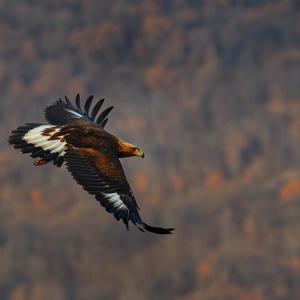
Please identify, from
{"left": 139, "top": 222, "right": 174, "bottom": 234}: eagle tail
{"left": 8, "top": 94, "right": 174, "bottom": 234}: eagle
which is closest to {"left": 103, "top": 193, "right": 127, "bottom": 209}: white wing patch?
{"left": 8, "top": 94, "right": 174, "bottom": 234}: eagle

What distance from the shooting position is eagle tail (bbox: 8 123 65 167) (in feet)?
101

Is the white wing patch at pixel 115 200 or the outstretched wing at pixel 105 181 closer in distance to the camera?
the outstretched wing at pixel 105 181

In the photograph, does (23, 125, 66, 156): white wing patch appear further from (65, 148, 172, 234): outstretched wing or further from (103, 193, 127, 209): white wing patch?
(103, 193, 127, 209): white wing patch

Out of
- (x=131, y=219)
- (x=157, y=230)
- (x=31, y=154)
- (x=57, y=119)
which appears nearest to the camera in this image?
(x=157, y=230)

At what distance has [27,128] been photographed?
108 ft

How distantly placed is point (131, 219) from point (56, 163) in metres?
3.66

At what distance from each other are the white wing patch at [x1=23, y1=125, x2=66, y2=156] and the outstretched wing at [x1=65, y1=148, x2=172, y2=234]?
0.68 meters

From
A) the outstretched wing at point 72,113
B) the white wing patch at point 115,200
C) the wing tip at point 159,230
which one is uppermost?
the outstretched wing at point 72,113

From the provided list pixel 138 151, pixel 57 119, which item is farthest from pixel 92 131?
pixel 57 119

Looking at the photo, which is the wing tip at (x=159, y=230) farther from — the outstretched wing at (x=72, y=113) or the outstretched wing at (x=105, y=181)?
the outstretched wing at (x=72, y=113)

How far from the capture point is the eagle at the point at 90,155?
2931 cm

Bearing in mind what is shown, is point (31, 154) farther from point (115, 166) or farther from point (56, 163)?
point (115, 166)

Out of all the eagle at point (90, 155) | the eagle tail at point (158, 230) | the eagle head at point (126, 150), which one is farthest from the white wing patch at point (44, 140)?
the eagle tail at point (158, 230)

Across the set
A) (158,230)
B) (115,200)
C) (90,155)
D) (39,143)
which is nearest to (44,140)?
(39,143)
